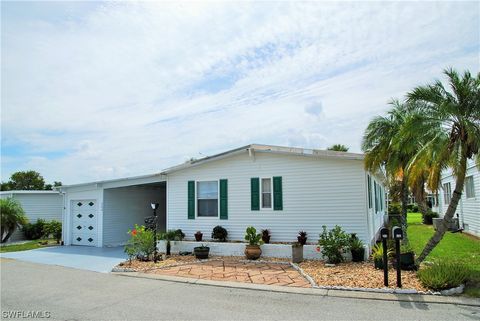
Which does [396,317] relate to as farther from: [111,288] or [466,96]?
[111,288]

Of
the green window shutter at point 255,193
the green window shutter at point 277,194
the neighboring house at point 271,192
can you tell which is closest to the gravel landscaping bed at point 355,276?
the neighboring house at point 271,192

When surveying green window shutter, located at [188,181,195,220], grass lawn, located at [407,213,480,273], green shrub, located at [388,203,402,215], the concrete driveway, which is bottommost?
the concrete driveway

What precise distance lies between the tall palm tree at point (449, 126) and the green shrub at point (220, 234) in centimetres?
691

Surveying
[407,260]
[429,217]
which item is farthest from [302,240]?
[429,217]

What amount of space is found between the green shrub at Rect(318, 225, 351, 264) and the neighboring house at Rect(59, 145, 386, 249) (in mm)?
1147

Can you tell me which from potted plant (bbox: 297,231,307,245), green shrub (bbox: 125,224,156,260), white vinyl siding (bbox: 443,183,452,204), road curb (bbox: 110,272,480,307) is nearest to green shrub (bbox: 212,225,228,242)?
green shrub (bbox: 125,224,156,260)

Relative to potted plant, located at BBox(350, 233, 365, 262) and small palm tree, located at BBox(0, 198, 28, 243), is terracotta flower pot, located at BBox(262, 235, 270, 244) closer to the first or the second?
potted plant, located at BBox(350, 233, 365, 262)

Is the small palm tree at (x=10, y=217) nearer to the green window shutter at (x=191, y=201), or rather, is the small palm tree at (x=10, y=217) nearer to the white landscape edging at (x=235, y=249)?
the white landscape edging at (x=235, y=249)

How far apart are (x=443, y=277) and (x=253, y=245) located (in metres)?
6.12

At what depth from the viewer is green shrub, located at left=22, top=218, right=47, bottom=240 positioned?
947 inches

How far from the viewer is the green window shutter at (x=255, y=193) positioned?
553 inches

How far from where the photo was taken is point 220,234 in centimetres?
1433

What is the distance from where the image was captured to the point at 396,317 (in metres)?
6.50

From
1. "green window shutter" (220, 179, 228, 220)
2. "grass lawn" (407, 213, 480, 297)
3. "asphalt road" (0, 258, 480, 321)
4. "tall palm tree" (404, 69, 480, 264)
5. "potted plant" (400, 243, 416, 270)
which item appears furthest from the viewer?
"green window shutter" (220, 179, 228, 220)
